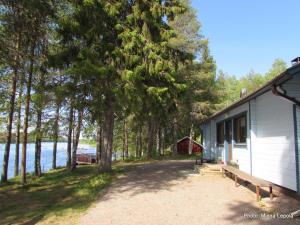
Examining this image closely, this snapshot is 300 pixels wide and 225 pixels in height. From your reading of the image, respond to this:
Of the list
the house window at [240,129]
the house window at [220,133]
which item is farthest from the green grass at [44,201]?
the house window at [220,133]

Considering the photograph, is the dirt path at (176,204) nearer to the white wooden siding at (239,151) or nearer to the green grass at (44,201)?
the green grass at (44,201)

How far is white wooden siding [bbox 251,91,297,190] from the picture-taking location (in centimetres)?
817

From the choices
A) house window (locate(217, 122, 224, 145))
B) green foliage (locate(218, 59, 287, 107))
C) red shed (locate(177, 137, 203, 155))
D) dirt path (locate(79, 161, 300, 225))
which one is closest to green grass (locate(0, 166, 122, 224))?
dirt path (locate(79, 161, 300, 225))

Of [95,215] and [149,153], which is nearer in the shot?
[95,215]

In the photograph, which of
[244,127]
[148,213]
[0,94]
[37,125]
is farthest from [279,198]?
[37,125]

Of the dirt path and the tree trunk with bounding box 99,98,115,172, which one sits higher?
the tree trunk with bounding box 99,98,115,172

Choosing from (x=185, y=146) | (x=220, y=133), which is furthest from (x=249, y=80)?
(x=220, y=133)

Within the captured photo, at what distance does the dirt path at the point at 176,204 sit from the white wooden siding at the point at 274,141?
864 millimetres

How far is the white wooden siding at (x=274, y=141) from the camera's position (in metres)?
8.17

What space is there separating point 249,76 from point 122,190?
52.1 meters

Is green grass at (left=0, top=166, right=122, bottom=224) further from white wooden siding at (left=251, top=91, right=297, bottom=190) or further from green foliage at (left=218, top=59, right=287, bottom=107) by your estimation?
green foliage at (left=218, top=59, right=287, bottom=107)

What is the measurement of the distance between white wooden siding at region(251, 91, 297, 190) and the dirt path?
86 centimetres

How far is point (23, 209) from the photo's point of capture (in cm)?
927

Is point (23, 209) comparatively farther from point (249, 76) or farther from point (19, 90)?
point (249, 76)
